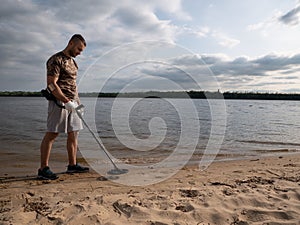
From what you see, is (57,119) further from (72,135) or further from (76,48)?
(76,48)

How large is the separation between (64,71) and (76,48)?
459 millimetres

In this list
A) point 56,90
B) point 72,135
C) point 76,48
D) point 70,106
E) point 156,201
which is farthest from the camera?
point 72,135

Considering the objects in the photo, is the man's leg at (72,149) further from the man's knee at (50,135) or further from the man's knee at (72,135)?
the man's knee at (50,135)

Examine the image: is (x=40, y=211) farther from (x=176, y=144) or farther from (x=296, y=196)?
(x=176, y=144)

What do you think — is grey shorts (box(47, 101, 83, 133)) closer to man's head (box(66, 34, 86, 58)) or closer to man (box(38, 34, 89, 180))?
man (box(38, 34, 89, 180))

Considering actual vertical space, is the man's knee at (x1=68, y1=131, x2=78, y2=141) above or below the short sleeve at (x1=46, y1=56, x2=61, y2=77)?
below

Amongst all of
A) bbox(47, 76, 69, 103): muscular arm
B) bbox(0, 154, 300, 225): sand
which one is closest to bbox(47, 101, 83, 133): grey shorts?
bbox(47, 76, 69, 103): muscular arm

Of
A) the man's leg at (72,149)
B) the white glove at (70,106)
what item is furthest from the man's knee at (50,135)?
the white glove at (70,106)

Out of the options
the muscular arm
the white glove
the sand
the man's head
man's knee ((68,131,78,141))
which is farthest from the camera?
man's knee ((68,131,78,141))

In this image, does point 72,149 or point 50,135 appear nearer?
point 50,135

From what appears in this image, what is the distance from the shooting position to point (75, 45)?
14.6ft

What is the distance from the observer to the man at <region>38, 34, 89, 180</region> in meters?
4.24

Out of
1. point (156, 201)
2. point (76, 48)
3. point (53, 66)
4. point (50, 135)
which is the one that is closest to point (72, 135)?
point (50, 135)

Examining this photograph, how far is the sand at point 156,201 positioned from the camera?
2.86 m
